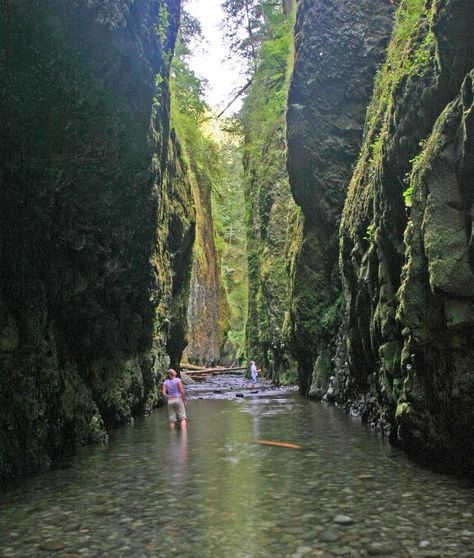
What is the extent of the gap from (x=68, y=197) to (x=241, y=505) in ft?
18.4

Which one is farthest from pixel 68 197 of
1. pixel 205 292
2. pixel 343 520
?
pixel 205 292

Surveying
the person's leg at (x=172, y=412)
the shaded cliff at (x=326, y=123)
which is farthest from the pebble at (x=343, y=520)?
the shaded cliff at (x=326, y=123)

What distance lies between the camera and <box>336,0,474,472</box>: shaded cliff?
6746mm

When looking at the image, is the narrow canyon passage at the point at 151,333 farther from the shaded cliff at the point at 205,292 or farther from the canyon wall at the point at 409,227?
the shaded cliff at the point at 205,292

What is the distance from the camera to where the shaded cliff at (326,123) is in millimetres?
19250

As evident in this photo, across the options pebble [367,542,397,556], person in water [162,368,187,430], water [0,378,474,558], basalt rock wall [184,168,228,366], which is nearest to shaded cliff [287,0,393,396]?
person in water [162,368,187,430]

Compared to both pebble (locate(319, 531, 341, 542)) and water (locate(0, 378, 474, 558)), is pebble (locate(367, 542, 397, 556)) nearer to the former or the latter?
water (locate(0, 378, 474, 558))

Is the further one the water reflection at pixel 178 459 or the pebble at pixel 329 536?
the water reflection at pixel 178 459

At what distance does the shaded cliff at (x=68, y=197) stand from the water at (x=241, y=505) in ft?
3.59

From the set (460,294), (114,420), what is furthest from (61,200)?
(114,420)

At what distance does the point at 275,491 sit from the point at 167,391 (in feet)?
24.5

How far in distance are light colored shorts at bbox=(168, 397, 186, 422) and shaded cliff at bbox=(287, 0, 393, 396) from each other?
7245mm

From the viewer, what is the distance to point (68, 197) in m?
9.08

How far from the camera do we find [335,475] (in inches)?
300
